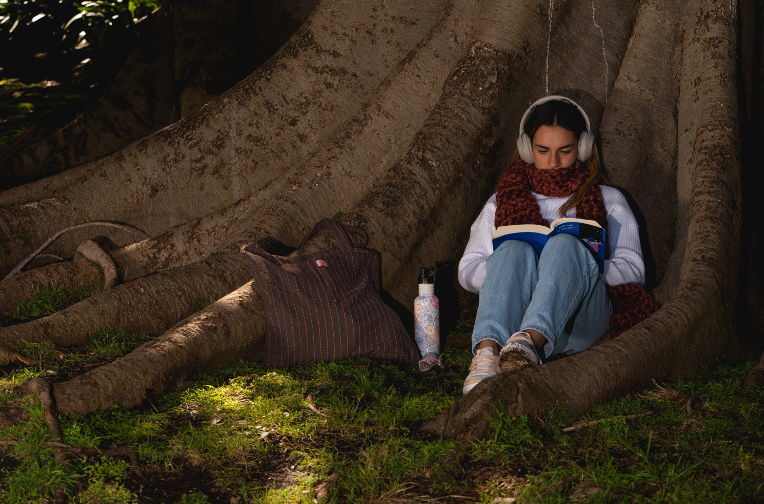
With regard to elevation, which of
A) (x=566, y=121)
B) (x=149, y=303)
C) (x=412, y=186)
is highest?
(x=566, y=121)

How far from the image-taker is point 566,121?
148 inches

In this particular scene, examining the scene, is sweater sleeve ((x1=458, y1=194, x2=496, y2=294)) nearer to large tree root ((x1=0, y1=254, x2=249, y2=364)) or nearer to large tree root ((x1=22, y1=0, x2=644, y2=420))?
large tree root ((x1=22, y1=0, x2=644, y2=420))

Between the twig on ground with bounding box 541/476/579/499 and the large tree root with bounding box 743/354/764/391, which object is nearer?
the twig on ground with bounding box 541/476/579/499

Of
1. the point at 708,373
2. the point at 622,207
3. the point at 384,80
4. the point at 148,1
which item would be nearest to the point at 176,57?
the point at 148,1

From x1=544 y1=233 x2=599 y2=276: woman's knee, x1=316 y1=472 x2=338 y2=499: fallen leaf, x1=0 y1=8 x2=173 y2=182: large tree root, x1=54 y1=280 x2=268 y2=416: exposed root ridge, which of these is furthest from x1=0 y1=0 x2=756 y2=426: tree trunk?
x1=0 y1=8 x2=173 y2=182: large tree root

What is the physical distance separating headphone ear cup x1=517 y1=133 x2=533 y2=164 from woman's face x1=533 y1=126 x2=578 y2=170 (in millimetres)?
35

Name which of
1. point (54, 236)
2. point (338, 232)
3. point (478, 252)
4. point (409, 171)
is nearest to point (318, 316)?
point (338, 232)

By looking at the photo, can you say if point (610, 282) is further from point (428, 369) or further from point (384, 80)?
point (384, 80)

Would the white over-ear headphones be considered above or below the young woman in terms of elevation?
above

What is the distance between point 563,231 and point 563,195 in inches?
18.3

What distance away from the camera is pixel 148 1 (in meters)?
8.98

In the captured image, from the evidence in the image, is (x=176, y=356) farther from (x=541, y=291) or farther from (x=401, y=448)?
(x=541, y=291)

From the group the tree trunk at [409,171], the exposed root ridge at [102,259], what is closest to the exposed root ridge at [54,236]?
the tree trunk at [409,171]

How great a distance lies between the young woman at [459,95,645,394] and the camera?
Answer: 122 inches
